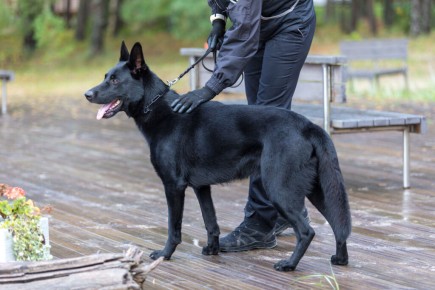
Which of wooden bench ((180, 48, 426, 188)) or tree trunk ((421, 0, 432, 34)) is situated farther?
tree trunk ((421, 0, 432, 34))

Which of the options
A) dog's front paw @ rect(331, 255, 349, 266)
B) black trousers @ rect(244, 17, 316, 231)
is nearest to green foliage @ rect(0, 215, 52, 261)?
black trousers @ rect(244, 17, 316, 231)

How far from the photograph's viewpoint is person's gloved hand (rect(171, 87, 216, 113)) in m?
4.58

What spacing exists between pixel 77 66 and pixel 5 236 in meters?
23.8

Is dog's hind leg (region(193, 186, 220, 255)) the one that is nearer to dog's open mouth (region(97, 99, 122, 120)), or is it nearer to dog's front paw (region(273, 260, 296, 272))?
dog's front paw (region(273, 260, 296, 272))

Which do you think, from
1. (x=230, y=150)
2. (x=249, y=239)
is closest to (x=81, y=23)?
(x=249, y=239)

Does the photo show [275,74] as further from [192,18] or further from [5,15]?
[5,15]

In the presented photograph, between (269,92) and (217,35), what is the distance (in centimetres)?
44

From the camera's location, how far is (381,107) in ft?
43.0

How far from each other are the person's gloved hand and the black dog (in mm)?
Result: 53

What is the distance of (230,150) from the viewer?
451 centimetres

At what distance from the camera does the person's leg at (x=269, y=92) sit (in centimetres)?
493


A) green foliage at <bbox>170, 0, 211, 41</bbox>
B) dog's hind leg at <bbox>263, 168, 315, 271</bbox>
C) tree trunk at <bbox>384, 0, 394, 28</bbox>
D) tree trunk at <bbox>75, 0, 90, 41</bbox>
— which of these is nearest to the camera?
dog's hind leg at <bbox>263, 168, 315, 271</bbox>

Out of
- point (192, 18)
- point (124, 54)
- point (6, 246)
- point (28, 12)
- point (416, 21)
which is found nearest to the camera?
point (6, 246)

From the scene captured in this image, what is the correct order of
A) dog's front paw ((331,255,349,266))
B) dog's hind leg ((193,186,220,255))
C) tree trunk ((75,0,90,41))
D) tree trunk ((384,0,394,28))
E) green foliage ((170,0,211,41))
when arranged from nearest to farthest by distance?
dog's front paw ((331,255,349,266))
dog's hind leg ((193,186,220,255))
green foliage ((170,0,211,41))
tree trunk ((75,0,90,41))
tree trunk ((384,0,394,28))
